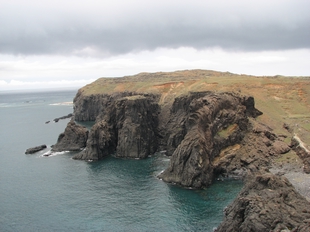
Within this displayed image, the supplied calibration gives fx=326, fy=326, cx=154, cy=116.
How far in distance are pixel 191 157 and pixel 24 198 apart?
3503 centimetres

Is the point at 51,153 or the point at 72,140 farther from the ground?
the point at 72,140

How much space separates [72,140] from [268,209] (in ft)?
258

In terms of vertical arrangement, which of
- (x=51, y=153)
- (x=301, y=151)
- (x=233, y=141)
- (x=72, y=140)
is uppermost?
(x=233, y=141)

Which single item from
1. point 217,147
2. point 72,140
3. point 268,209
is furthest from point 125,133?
point 268,209

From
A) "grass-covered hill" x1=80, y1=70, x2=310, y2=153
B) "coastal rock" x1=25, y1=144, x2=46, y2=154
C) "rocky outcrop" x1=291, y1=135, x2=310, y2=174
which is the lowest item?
"coastal rock" x1=25, y1=144, x2=46, y2=154

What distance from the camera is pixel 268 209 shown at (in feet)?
124

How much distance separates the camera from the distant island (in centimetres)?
3997

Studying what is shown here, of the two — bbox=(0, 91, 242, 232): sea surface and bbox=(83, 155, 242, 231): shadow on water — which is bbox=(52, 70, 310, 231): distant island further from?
bbox=(0, 91, 242, 232): sea surface

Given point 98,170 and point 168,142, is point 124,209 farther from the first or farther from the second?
point 168,142

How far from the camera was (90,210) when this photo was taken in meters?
57.9

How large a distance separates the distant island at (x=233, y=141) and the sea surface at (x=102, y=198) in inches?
196

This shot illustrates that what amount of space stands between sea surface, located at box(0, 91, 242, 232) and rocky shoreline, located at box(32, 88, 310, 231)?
4.73m

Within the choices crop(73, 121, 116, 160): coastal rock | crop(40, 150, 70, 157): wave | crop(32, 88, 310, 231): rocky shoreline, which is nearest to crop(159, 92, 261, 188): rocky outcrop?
crop(32, 88, 310, 231): rocky shoreline

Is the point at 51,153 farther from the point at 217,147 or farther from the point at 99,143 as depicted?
the point at 217,147
